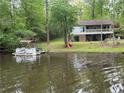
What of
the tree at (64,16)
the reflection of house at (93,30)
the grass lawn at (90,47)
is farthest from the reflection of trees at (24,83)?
the reflection of house at (93,30)

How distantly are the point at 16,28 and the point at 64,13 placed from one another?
31.0ft

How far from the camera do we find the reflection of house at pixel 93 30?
73.6 m

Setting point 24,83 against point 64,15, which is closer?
point 24,83

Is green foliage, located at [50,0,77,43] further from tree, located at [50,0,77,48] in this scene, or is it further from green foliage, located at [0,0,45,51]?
green foliage, located at [0,0,45,51]

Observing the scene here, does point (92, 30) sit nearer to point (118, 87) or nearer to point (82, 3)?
point (82, 3)

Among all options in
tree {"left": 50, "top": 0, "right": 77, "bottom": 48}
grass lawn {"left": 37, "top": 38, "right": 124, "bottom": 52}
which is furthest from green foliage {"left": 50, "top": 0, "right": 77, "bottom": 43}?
grass lawn {"left": 37, "top": 38, "right": 124, "bottom": 52}

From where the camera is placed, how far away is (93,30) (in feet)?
245

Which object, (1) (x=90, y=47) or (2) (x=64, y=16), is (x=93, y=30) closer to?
(2) (x=64, y=16)

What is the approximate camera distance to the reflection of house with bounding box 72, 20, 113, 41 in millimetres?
73625

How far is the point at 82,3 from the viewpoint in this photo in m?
90.6

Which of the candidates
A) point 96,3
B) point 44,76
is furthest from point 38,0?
point 44,76

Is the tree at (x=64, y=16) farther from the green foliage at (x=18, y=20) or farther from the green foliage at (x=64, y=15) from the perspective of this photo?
the green foliage at (x=18, y=20)

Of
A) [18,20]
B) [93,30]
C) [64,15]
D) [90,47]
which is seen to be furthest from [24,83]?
[93,30]

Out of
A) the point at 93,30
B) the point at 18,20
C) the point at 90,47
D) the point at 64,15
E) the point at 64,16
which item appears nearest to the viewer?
the point at 90,47
